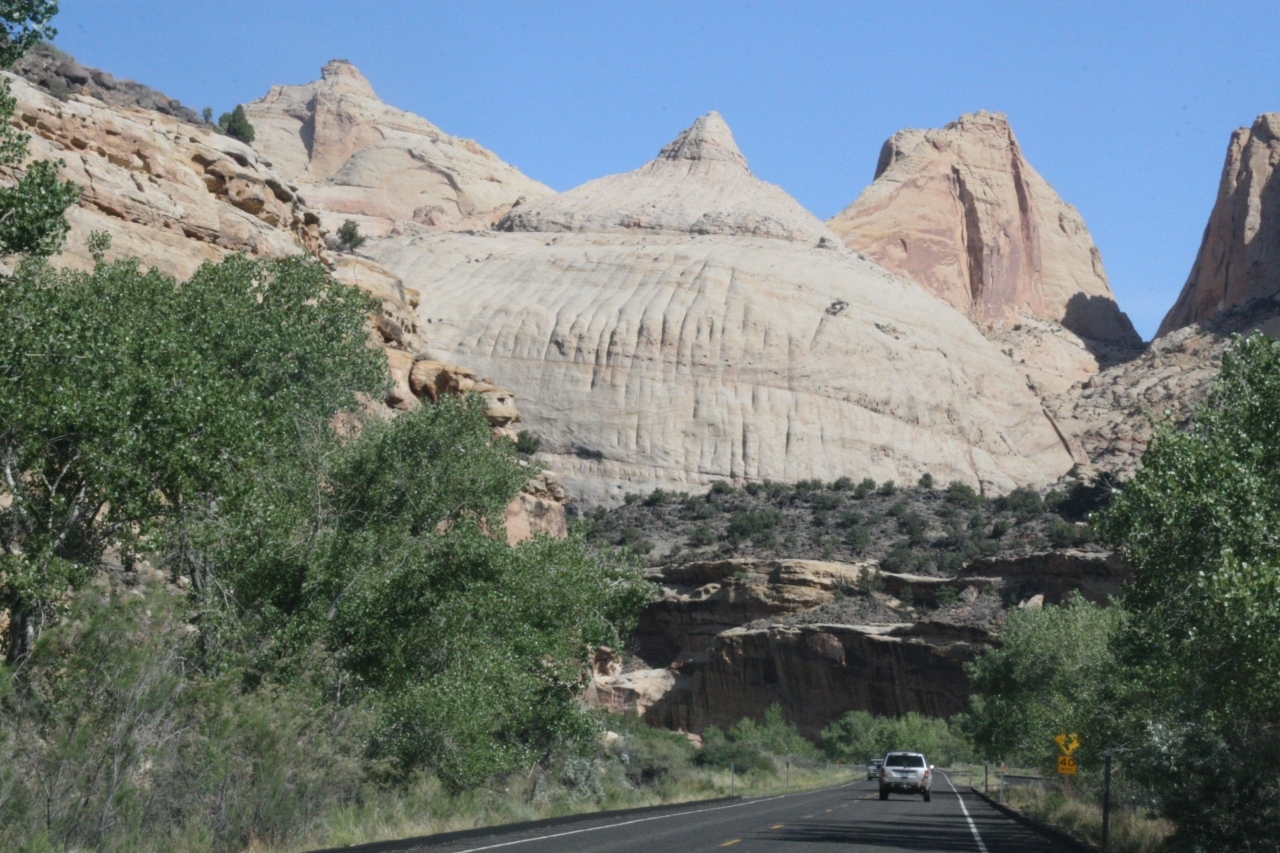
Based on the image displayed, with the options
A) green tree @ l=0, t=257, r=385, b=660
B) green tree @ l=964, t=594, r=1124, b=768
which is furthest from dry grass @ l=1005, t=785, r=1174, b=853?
green tree @ l=0, t=257, r=385, b=660

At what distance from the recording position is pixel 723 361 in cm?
11269

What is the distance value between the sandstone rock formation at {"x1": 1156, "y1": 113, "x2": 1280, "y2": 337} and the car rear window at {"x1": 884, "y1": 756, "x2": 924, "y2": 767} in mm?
110519

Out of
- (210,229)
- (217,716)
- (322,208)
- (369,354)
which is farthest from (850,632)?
(322,208)

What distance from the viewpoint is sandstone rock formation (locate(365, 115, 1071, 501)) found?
10719cm

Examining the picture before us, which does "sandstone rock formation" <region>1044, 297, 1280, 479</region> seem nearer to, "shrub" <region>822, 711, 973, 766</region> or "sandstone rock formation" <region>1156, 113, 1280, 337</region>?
"sandstone rock formation" <region>1156, 113, 1280, 337</region>

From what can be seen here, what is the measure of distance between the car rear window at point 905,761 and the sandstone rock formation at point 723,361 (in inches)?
2569

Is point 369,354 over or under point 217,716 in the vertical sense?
over

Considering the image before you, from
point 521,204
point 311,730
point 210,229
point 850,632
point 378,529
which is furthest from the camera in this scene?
point 521,204

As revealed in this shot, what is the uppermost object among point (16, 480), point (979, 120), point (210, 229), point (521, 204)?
point (979, 120)

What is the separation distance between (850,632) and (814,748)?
796 centimetres

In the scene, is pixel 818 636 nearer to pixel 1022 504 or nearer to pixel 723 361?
pixel 1022 504

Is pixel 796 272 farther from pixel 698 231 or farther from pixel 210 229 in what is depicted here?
pixel 210 229

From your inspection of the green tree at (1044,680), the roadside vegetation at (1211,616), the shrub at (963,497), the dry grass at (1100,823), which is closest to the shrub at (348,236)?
the shrub at (963,497)

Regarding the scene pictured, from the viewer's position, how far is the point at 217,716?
15383 millimetres
